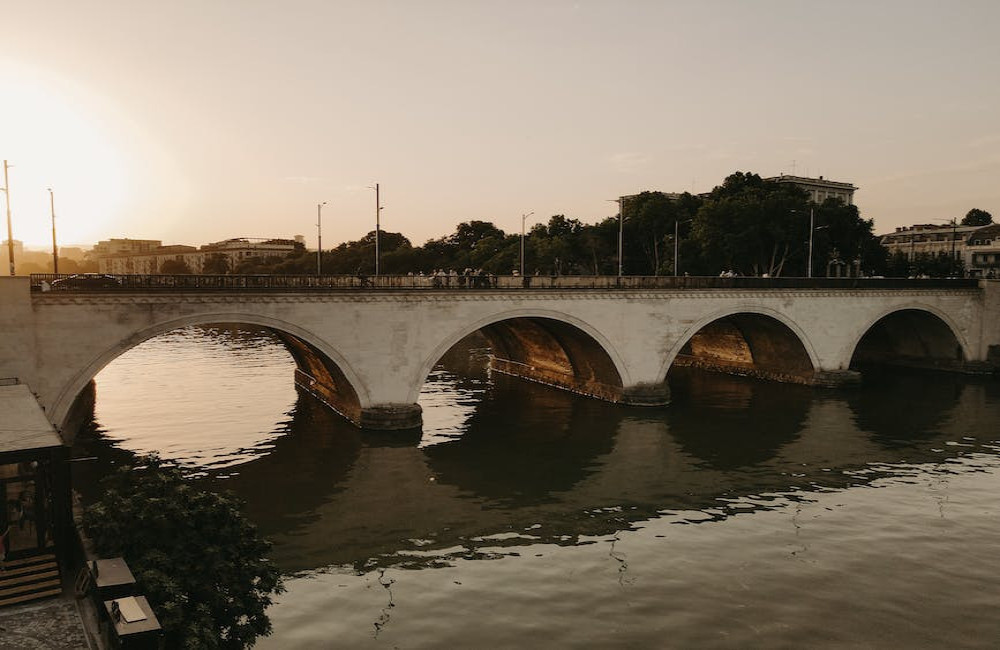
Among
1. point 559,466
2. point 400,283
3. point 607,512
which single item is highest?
point 400,283

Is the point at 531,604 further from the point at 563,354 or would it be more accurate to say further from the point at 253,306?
the point at 563,354

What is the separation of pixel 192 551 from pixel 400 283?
2032 cm

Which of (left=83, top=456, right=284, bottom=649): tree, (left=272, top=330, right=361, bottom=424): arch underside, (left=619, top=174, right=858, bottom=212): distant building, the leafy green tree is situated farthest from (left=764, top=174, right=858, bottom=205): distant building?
(left=83, top=456, right=284, bottom=649): tree

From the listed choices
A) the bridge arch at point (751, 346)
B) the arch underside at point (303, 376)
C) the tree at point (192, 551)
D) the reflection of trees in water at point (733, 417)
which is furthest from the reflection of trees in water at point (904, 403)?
the tree at point (192, 551)

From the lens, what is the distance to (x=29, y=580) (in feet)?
42.0

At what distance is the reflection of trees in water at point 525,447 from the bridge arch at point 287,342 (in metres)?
5.48

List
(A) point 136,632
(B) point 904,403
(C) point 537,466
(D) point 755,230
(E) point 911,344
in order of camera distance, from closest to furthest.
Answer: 1. (A) point 136,632
2. (C) point 537,466
3. (B) point 904,403
4. (E) point 911,344
5. (D) point 755,230

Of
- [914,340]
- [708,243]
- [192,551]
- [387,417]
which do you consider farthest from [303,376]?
[914,340]

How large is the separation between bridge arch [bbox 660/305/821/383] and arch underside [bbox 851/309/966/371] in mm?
12560

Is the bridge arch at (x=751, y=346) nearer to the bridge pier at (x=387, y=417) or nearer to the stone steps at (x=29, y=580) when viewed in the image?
the bridge pier at (x=387, y=417)

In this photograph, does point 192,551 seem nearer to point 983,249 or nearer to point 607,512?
point 607,512

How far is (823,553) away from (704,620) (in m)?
6.17

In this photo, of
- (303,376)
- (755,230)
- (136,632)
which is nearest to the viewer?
(136,632)

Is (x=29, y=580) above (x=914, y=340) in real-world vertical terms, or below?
below
